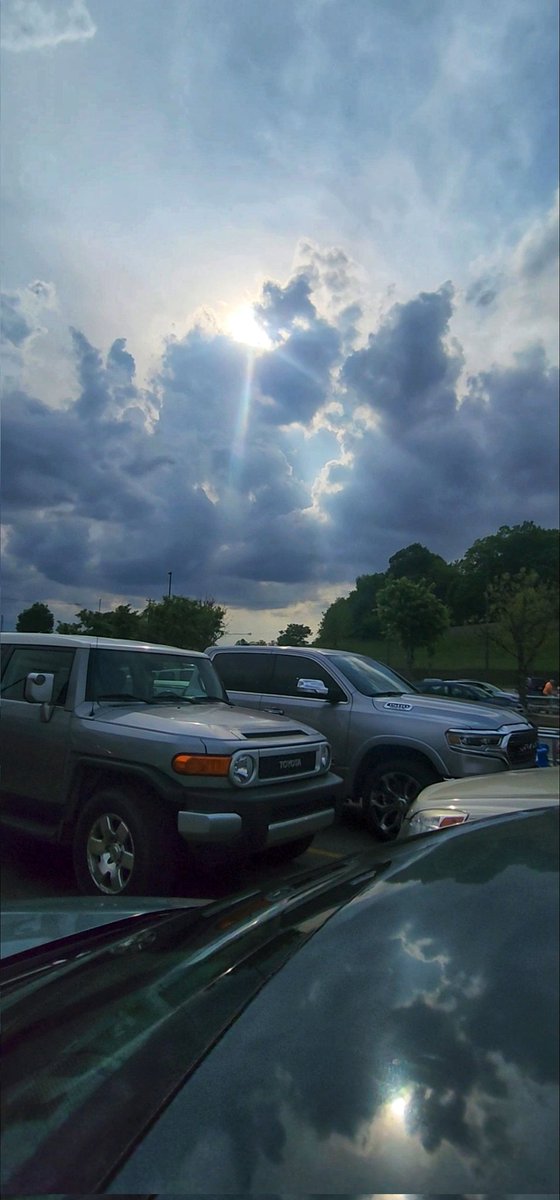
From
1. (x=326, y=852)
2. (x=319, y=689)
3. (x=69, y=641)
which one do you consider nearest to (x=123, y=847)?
(x=319, y=689)

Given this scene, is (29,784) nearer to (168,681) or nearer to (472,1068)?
(168,681)

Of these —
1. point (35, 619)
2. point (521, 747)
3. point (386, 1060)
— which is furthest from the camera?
point (521, 747)

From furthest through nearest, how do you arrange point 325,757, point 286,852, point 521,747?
point 286,852 → point 325,757 → point 521,747

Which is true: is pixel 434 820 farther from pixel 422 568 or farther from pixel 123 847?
pixel 123 847

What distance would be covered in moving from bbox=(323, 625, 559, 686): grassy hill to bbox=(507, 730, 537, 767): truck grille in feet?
1.28

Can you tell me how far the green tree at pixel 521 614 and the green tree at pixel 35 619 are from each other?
1.16m

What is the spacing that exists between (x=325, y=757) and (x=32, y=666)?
7.22ft

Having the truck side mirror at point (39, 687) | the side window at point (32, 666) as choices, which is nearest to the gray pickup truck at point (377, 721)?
Answer: the side window at point (32, 666)

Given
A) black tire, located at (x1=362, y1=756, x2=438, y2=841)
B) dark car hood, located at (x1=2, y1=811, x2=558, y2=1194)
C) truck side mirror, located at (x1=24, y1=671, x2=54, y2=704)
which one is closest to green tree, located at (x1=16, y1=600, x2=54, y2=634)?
truck side mirror, located at (x1=24, y1=671, x2=54, y2=704)

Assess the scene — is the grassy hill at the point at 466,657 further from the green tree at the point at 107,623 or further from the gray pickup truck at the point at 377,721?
the green tree at the point at 107,623

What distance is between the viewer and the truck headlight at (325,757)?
12.3 ft

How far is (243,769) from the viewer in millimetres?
3184

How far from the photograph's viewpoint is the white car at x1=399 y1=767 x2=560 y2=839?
210cm

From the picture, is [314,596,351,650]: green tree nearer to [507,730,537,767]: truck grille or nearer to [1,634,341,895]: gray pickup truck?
[1,634,341,895]: gray pickup truck
